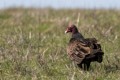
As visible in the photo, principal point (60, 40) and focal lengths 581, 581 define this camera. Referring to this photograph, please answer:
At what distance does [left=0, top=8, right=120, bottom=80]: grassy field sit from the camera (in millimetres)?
7332

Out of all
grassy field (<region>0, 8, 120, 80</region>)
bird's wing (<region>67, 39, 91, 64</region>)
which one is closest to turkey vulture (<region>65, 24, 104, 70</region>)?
bird's wing (<region>67, 39, 91, 64</region>)

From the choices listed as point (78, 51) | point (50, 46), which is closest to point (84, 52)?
point (78, 51)

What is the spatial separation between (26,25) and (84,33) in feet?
7.84

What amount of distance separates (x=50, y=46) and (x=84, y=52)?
7.19 feet

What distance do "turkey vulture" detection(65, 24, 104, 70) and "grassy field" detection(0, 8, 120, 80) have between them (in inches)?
5.4

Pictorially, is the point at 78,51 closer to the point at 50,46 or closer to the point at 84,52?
the point at 84,52

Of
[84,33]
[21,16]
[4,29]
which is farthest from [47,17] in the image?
[84,33]

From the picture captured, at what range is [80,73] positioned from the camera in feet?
23.9

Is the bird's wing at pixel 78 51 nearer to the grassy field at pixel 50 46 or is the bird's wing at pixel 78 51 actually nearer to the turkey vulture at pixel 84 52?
the turkey vulture at pixel 84 52

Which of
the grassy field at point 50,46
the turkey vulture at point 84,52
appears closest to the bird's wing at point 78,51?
the turkey vulture at point 84,52

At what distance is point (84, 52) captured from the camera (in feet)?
23.5

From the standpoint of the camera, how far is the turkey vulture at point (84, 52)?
7105 millimetres

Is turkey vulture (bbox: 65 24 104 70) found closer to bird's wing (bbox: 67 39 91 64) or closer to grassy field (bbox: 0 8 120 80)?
bird's wing (bbox: 67 39 91 64)

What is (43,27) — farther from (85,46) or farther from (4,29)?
(85,46)
